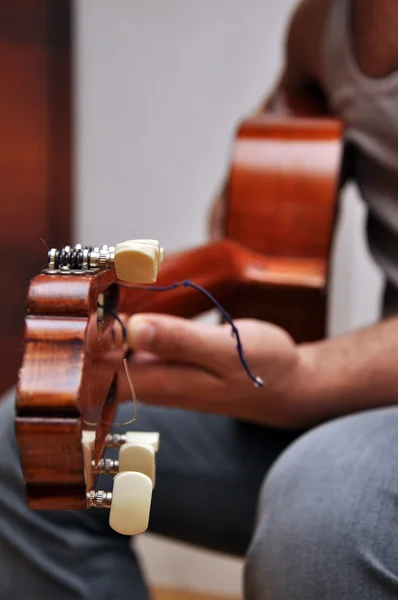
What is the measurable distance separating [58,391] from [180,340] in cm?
19

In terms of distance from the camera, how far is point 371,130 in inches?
27.1

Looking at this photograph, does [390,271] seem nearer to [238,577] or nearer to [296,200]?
[296,200]

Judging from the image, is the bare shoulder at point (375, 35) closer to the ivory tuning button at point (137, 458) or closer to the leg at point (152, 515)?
the leg at point (152, 515)

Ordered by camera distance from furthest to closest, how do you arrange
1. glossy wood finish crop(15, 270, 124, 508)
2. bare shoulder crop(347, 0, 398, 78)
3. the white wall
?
1. the white wall
2. bare shoulder crop(347, 0, 398, 78)
3. glossy wood finish crop(15, 270, 124, 508)

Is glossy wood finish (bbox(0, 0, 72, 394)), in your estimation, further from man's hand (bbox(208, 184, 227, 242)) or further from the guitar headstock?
the guitar headstock

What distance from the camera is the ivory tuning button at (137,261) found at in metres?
0.28

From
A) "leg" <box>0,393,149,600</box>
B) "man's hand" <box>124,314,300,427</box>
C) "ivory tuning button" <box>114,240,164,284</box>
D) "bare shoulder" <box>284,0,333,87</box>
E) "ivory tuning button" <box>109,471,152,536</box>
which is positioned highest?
"bare shoulder" <box>284,0,333,87</box>

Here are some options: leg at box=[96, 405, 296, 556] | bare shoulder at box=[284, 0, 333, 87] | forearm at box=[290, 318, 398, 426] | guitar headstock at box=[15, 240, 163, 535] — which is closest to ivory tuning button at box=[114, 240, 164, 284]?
guitar headstock at box=[15, 240, 163, 535]

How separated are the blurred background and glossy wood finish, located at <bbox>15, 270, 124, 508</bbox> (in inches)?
35.9

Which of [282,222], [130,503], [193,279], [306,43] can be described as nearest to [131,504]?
[130,503]

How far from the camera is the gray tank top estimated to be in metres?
0.65

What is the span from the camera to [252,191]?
73 centimetres

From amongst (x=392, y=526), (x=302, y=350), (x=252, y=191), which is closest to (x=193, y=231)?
(x=252, y=191)

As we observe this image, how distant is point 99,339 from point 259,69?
97cm
